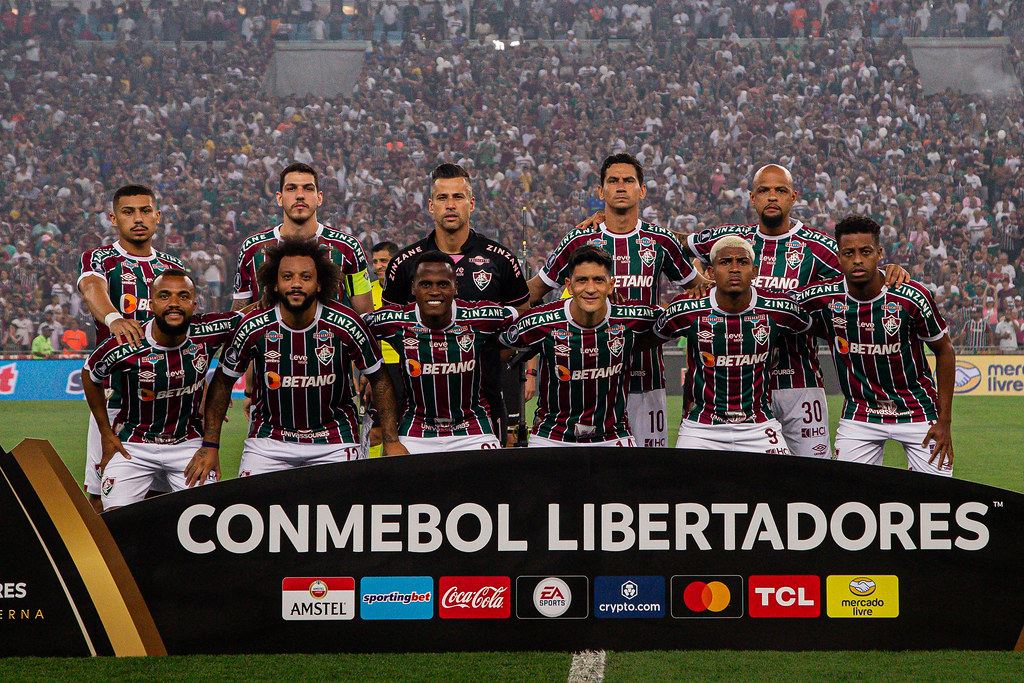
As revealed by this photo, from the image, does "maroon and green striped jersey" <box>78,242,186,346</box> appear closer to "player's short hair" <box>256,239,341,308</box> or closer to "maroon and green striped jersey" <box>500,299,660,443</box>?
"player's short hair" <box>256,239,341,308</box>

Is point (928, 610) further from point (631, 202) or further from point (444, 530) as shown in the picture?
point (631, 202)

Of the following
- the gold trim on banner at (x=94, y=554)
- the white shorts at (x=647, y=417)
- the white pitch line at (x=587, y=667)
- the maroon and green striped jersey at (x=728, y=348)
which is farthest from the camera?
the white shorts at (x=647, y=417)

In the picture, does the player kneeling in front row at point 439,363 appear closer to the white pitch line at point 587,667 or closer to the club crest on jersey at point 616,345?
the club crest on jersey at point 616,345

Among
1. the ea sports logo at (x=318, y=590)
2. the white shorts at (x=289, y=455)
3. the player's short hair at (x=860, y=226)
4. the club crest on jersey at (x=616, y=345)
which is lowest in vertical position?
the ea sports logo at (x=318, y=590)

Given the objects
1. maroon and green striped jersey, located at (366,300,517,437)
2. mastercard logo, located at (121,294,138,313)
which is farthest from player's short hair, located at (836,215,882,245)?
mastercard logo, located at (121,294,138,313)

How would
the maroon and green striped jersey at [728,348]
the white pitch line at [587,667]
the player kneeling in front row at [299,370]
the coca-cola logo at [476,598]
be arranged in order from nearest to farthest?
the white pitch line at [587,667] → the coca-cola logo at [476,598] → the player kneeling in front row at [299,370] → the maroon and green striped jersey at [728,348]

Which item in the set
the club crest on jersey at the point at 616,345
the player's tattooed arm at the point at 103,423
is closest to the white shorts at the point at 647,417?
the club crest on jersey at the point at 616,345

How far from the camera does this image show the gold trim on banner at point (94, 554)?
367cm

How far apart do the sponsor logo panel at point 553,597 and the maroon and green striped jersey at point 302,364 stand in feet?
4.37

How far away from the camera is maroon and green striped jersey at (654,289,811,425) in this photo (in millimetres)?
4793

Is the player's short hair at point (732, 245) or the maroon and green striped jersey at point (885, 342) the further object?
A: the maroon and green striped jersey at point (885, 342)

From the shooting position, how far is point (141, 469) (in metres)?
4.78

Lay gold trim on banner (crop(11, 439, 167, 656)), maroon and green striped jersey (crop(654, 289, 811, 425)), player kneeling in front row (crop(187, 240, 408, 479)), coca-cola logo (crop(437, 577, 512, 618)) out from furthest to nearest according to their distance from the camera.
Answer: maroon and green striped jersey (crop(654, 289, 811, 425))
player kneeling in front row (crop(187, 240, 408, 479))
coca-cola logo (crop(437, 577, 512, 618))
gold trim on banner (crop(11, 439, 167, 656))

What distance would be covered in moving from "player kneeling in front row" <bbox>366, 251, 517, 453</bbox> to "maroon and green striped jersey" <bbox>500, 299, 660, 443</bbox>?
26 centimetres
